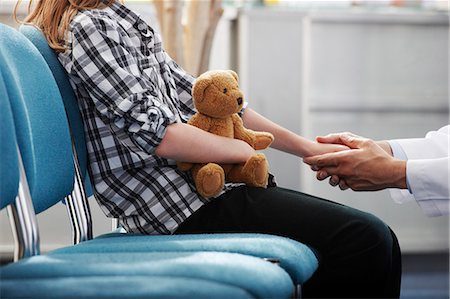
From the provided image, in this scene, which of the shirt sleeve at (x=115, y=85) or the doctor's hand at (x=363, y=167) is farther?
the doctor's hand at (x=363, y=167)

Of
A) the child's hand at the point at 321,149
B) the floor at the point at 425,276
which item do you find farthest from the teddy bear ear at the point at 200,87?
the floor at the point at 425,276

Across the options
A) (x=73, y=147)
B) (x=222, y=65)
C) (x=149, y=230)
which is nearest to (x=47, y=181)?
(x=73, y=147)

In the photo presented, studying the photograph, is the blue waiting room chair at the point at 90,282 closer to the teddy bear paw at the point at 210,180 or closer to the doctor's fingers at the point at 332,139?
the teddy bear paw at the point at 210,180

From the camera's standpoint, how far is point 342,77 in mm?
3504

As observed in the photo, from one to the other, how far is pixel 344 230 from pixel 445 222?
237 cm

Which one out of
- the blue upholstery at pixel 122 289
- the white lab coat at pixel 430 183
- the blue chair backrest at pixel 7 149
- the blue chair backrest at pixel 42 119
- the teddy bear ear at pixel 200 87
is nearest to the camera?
the blue upholstery at pixel 122 289

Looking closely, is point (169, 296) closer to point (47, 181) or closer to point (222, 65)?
point (47, 181)

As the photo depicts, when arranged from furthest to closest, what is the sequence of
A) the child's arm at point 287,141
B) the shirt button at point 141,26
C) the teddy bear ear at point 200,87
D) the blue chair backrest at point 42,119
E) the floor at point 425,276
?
the floor at point 425,276, the child's arm at point 287,141, the shirt button at point 141,26, the teddy bear ear at point 200,87, the blue chair backrest at point 42,119

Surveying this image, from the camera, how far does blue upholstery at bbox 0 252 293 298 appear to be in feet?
3.06

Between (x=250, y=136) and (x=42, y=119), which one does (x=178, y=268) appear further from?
(x=250, y=136)

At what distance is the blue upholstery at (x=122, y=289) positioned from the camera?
2.89 feet

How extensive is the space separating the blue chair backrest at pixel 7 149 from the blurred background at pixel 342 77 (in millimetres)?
2084

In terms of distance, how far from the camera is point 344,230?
1.42 meters

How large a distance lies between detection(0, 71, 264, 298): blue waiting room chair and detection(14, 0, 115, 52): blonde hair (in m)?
0.43
